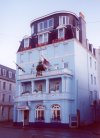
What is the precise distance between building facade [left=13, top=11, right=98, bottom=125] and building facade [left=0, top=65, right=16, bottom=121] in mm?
16157

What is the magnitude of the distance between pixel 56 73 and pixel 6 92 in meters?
28.7

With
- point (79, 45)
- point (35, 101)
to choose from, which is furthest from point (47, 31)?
point (35, 101)

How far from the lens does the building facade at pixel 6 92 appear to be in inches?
2410

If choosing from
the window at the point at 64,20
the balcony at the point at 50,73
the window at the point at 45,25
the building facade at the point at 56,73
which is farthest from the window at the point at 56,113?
the window at the point at 45,25

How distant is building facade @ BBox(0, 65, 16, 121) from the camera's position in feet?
201

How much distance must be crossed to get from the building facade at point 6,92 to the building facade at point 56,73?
16157 mm

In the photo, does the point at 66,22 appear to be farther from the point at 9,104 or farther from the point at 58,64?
the point at 9,104

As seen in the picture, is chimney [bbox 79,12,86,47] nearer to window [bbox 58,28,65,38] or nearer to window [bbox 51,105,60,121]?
window [bbox 58,28,65,38]

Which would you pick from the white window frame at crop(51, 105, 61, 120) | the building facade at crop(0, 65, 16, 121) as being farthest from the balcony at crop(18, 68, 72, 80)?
the building facade at crop(0, 65, 16, 121)

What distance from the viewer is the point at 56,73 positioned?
38594 millimetres

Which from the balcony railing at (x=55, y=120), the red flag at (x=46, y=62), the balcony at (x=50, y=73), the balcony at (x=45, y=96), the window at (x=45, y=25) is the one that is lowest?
the balcony railing at (x=55, y=120)

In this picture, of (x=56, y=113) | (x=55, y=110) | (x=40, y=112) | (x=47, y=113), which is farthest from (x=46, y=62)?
(x=56, y=113)

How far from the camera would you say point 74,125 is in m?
36.8

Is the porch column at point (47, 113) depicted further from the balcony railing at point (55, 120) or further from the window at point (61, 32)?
the window at point (61, 32)
